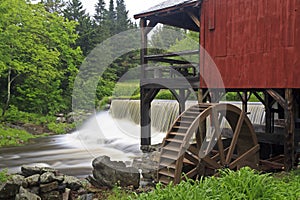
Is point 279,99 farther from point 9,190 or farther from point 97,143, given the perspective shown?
point 97,143

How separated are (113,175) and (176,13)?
543 cm

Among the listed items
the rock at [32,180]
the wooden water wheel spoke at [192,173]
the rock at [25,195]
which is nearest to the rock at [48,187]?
the rock at [32,180]

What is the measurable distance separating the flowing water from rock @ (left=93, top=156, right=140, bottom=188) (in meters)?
2.15

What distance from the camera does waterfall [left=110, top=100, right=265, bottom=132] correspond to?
14.0m

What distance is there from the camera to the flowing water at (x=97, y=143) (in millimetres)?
12102

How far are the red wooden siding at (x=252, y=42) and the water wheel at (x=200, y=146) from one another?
1.30 meters

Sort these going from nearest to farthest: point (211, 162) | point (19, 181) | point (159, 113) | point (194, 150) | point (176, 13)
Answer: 1. point (19, 181)
2. point (194, 150)
3. point (211, 162)
4. point (176, 13)
5. point (159, 113)

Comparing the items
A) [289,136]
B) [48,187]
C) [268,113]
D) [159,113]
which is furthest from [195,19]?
[159,113]

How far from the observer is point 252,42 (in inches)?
338

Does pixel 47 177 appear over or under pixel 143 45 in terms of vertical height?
under

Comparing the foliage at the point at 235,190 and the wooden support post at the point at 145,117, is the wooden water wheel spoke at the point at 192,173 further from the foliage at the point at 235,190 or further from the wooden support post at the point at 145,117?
the wooden support post at the point at 145,117

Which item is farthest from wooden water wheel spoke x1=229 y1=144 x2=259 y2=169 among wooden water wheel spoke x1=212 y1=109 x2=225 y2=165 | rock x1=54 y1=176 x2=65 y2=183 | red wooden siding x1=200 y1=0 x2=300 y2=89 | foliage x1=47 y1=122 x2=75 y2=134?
foliage x1=47 y1=122 x2=75 y2=134

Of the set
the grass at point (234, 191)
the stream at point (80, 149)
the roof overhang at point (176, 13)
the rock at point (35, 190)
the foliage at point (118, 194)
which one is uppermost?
the roof overhang at point (176, 13)

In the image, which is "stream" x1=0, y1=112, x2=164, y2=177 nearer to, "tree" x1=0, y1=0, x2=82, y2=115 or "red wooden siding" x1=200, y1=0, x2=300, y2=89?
"tree" x1=0, y1=0, x2=82, y2=115
